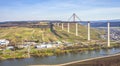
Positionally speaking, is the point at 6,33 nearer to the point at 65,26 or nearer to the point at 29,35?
the point at 29,35

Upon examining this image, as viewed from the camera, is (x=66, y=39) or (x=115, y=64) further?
(x=66, y=39)

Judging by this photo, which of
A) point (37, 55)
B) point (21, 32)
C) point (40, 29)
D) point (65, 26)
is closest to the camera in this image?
point (37, 55)

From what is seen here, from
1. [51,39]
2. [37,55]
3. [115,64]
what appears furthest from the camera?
[51,39]

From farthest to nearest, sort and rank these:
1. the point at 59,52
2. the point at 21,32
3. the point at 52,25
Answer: the point at 52,25 < the point at 21,32 < the point at 59,52

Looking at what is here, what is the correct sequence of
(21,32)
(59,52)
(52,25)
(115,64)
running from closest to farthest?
(115,64) → (59,52) → (21,32) → (52,25)

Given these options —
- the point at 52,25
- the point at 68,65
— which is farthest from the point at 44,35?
the point at 68,65

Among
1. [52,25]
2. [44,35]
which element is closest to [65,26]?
[52,25]

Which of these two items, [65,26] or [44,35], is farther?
[65,26]

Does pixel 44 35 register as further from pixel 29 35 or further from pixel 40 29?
pixel 40 29
